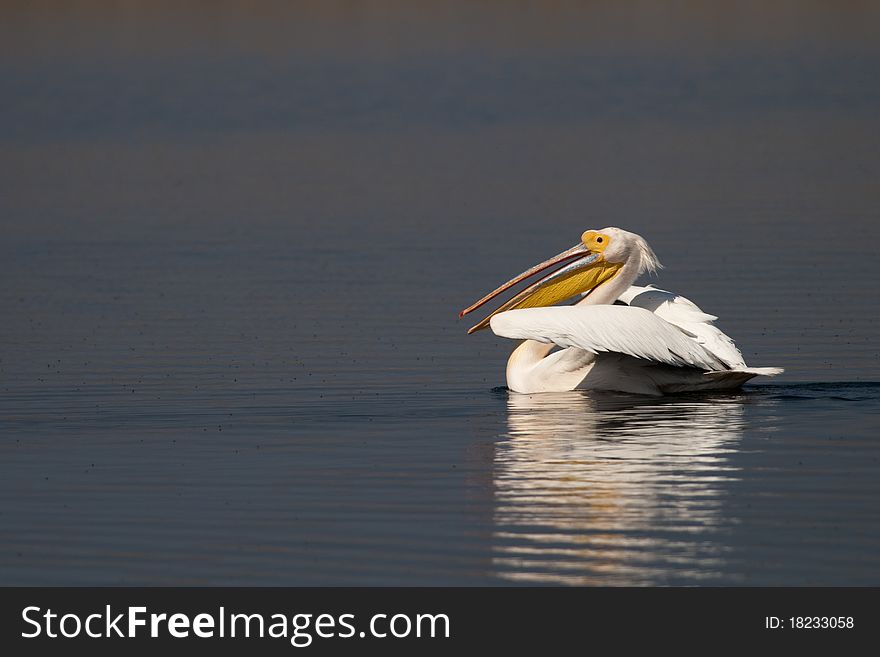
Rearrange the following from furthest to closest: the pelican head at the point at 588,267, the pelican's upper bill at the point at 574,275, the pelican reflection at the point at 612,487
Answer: the pelican's upper bill at the point at 574,275
the pelican head at the point at 588,267
the pelican reflection at the point at 612,487

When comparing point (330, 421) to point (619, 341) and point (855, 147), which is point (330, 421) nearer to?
point (619, 341)

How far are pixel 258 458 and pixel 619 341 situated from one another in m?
2.07

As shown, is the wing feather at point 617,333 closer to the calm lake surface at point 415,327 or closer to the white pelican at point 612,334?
the white pelican at point 612,334

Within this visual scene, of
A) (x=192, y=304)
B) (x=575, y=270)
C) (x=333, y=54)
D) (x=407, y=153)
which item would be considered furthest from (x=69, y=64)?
(x=575, y=270)

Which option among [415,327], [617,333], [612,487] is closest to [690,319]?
[617,333]

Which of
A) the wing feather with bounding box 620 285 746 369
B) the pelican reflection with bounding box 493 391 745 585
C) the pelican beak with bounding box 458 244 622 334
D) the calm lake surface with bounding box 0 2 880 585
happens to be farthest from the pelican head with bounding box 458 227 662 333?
the pelican reflection with bounding box 493 391 745 585

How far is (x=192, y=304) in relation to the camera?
43.3ft

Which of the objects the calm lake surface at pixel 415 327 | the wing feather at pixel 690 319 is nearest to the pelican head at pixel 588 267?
the wing feather at pixel 690 319

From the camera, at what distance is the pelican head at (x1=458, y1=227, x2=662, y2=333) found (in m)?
10.6

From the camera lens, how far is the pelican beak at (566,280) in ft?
35.3

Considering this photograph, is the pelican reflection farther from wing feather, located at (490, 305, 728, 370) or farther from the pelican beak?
the pelican beak

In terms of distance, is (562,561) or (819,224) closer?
(562,561)

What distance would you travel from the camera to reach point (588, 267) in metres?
10.8

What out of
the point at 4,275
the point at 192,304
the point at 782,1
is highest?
the point at 782,1
